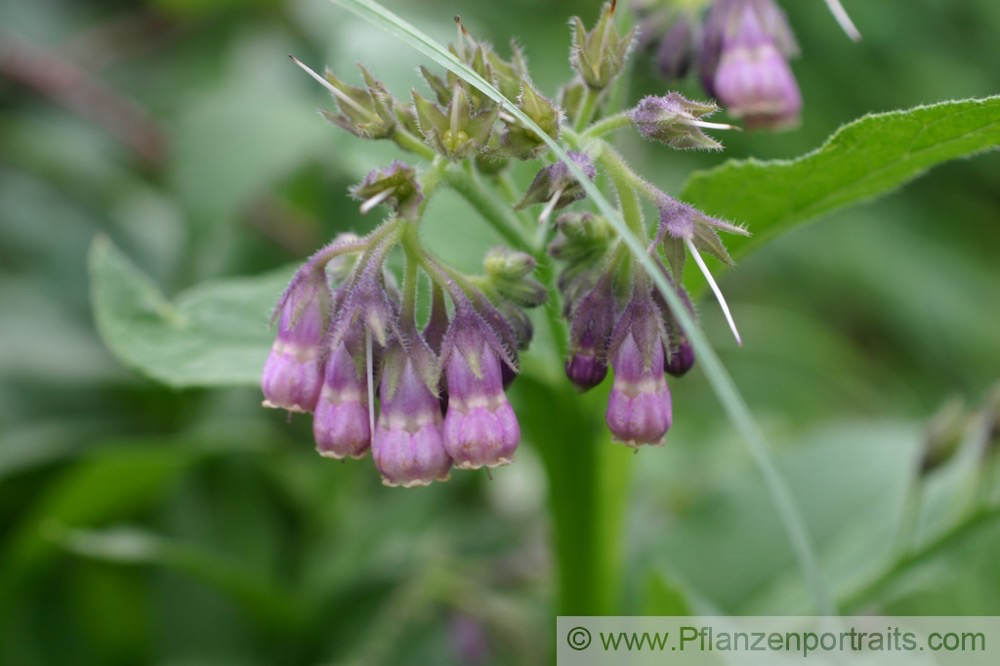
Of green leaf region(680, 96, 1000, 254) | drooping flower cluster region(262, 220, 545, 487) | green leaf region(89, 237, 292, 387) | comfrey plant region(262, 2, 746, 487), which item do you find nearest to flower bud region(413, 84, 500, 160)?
comfrey plant region(262, 2, 746, 487)

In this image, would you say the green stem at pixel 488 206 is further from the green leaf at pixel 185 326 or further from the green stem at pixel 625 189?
the green leaf at pixel 185 326

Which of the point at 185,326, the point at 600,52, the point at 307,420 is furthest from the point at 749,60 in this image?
the point at 307,420

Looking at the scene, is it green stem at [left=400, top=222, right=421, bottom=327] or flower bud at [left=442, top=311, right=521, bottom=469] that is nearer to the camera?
flower bud at [left=442, top=311, right=521, bottom=469]

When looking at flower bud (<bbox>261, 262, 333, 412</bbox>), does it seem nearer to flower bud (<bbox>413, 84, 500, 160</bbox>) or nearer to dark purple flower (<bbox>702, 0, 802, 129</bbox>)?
flower bud (<bbox>413, 84, 500, 160</bbox>)

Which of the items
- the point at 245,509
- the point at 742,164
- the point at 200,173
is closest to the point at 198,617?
the point at 245,509

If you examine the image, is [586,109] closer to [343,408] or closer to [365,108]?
[365,108]
